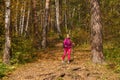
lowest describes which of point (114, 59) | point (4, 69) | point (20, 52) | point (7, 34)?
point (4, 69)

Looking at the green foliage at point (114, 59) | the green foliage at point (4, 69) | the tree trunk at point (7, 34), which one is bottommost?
the green foliage at point (4, 69)

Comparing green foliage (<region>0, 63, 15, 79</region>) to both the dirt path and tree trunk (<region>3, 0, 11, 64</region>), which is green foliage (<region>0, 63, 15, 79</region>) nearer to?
the dirt path

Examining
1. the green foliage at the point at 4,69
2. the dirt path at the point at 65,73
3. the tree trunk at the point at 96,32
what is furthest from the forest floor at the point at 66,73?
the tree trunk at the point at 96,32

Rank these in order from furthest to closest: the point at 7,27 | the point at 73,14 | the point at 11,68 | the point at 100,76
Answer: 1. the point at 73,14
2. the point at 7,27
3. the point at 11,68
4. the point at 100,76

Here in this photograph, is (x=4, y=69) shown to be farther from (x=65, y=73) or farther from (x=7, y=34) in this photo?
(x=65, y=73)

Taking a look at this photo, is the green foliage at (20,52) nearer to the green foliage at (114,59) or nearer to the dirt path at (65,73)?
the dirt path at (65,73)

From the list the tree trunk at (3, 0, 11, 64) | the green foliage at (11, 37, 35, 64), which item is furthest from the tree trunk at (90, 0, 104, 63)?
the tree trunk at (3, 0, 11, 64)

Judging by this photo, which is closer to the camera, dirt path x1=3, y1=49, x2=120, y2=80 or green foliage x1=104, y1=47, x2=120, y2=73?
dirt path x1=3, y1=49, x2=120, y2=80

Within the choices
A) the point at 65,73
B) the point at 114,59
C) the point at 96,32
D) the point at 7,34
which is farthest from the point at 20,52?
the point at 114,59

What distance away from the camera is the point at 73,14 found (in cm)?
5728

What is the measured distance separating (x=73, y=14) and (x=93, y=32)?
41011mm

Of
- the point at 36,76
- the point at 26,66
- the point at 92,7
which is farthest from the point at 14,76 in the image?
the point at 92,7

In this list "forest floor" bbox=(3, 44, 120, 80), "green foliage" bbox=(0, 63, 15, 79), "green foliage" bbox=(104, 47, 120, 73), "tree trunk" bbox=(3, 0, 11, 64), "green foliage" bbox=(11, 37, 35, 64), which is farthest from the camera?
"green foliage" bbox=(11, 37, 35, 64)

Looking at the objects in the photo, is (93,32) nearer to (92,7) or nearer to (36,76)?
(92,7)
